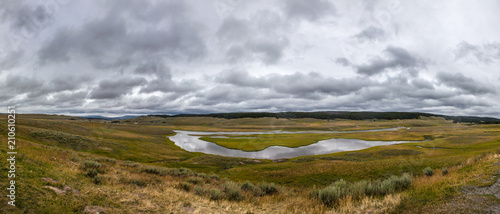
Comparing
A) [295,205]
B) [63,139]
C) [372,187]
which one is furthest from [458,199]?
[63,139]

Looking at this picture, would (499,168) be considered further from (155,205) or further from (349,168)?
(155,205)

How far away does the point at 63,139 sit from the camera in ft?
129

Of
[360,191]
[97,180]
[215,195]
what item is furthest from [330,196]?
[97,180]

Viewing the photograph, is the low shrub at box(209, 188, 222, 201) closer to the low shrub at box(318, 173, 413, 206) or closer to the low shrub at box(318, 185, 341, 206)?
the low shrub at box(318, 173, 413, 206)

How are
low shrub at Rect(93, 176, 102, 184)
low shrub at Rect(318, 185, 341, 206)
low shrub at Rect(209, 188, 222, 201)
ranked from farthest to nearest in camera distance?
low shrub at Rect(209, 188, 222, 201) → low shrub at Rect(93, 176, 102, 184) → low shrub at Rect(318, 185, 341, 206)

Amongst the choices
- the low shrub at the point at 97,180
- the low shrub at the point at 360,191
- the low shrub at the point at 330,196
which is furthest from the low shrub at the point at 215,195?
the low shrub at the point at 97,180

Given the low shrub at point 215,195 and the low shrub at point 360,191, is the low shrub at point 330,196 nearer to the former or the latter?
the low shrub at point 360,191

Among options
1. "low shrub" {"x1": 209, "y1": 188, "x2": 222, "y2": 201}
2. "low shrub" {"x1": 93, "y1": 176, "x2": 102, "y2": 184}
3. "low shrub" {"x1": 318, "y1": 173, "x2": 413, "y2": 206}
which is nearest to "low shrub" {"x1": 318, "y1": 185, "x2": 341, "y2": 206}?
"low shrub" {"x1": 318, "y1": 173, "x2": 413, "y2": 206}

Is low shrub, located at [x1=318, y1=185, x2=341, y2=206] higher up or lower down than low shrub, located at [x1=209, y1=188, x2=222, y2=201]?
higher up

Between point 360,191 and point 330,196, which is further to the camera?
point 360,191

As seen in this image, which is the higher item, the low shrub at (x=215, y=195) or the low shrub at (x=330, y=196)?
the low shrub at (x=330, y=196)

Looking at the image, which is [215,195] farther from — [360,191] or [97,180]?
[360,191]

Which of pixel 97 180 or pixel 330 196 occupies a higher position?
pixel 97 180

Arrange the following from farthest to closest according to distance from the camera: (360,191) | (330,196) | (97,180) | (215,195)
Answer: (215,195) < (97,180) < (360,191) < (330,196)
